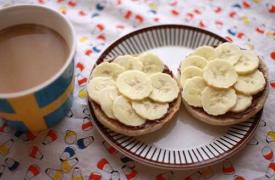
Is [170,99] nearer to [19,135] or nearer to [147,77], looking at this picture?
[147,77]

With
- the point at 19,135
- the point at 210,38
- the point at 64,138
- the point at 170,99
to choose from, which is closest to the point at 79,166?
the point at 64,138

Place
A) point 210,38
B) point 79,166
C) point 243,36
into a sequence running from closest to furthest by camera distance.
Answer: point 79,166 → point 210,38 → point 243,36

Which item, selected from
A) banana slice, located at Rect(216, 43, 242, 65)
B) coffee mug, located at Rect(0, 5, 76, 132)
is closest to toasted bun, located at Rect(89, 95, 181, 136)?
coffee mug, located at Rect(0, 5, 76, 132)

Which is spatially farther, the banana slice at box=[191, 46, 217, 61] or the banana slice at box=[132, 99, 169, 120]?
the banana slice at box=[191, 46, 217, 61]

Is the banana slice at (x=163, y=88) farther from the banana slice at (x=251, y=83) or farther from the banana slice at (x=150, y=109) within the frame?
the banana slice at (x=251, y=83)

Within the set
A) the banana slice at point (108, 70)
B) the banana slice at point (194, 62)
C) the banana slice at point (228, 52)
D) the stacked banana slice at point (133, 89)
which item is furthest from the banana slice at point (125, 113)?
the banana slice at point (228, 52)

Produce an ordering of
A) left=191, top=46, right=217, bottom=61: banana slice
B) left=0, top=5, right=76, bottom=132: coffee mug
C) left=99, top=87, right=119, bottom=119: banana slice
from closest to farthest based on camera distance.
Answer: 1. left=0, top=5, right=76, bottom=132: coffee mug
2. left=99, top=87, right=119, bottom=119: banana slice
3. left=191, top=46, right=217, bottom=61: banana slice

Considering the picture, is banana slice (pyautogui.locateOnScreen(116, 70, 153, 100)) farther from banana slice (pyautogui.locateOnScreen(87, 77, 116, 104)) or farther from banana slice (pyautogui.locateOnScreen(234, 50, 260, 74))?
banana slice (pyautogui.locateOnScreen(234, 50, 260, 74))
